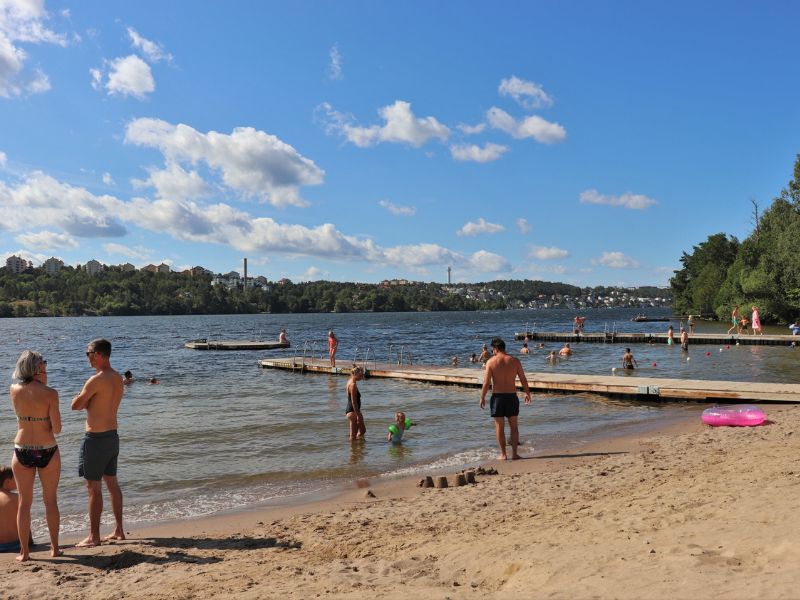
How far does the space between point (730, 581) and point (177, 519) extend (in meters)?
6.66

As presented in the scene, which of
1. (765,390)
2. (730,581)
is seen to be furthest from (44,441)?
(765,390)

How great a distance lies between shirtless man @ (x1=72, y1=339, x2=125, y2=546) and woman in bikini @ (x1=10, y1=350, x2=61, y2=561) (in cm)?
42

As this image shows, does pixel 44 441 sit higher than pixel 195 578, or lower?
higher

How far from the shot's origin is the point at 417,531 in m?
6.48

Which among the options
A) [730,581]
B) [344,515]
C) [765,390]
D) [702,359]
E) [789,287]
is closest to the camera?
[730,581]

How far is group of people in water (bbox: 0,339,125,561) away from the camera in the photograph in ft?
18.8

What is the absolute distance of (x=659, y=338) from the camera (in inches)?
1829

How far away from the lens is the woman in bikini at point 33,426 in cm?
571

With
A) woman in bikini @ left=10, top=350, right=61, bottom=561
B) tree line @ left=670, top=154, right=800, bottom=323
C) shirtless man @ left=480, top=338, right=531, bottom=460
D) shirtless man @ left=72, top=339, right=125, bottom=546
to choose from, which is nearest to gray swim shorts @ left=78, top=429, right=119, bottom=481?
shirtless man @ left=72, top=339, right=125, bottom=546

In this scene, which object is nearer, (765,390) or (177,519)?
(177,519)

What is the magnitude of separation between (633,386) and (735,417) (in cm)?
580

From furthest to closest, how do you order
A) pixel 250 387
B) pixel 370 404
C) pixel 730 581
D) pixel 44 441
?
pixel 250 387
pixel 370 404
pixel 44 441
pixel 730 581

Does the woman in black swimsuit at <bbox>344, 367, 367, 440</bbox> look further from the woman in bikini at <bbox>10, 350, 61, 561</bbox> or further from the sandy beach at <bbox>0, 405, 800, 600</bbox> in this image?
the woman in bikini at <bbox>10, 350, 61, 561</bbox>

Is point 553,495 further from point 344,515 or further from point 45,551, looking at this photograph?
point 45,551
